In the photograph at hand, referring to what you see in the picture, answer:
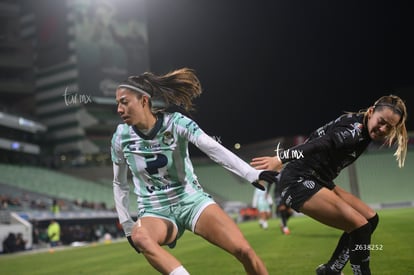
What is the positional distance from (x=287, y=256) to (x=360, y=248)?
2937 millimetres

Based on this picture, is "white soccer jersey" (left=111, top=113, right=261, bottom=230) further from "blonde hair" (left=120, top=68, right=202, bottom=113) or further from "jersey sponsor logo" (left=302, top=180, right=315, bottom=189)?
"jersey sponsor logo" (left=302, top=180, right=315, bottom=189)

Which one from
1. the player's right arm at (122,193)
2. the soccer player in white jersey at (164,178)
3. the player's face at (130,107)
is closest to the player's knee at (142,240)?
the soccer player in white jersey at (164,178)

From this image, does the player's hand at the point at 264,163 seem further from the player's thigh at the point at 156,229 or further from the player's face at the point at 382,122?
the player's face at the point at 382,122

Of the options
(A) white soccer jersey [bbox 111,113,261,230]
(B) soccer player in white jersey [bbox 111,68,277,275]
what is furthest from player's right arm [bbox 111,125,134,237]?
(A) white soccer jersey [bbox 111,113,261,230]

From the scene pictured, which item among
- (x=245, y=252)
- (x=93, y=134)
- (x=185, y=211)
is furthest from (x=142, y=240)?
(x=93, y=134)

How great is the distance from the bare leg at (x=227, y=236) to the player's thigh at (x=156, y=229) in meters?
0.24

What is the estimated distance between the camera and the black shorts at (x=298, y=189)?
424 centimetres

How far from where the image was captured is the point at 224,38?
7348 millimetres

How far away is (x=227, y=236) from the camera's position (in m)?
3.37

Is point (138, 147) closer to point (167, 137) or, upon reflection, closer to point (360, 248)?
point (167, 137)

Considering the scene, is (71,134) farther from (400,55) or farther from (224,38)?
(400,55)

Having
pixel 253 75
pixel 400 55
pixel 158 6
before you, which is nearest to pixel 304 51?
pixel 253 75

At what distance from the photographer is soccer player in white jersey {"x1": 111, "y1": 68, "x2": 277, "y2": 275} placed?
334cm

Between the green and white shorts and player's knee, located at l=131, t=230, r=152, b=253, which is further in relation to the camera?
the green and white shorts
